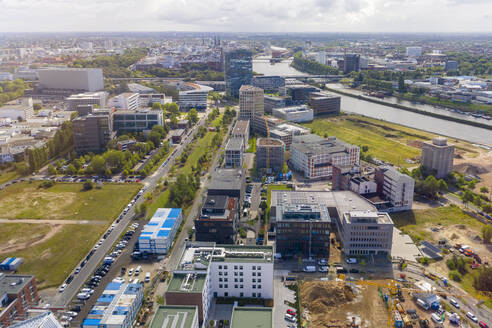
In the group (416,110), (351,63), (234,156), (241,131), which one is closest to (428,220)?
(234,156)

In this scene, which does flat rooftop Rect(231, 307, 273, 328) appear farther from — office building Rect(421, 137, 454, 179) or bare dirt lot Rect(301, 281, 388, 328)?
office building Rect(421, 137, 454, 179)

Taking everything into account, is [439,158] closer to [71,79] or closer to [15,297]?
[15,297]

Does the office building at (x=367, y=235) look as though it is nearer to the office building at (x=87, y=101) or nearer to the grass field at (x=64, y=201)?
the grass field at (x=64, y=201)

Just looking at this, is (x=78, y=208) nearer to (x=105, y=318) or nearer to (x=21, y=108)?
(x=105, y=318)

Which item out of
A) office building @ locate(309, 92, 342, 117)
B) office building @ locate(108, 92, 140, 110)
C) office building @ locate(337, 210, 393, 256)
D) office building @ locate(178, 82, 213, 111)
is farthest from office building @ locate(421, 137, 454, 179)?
office building @ locate(108, 92, 140, 110)

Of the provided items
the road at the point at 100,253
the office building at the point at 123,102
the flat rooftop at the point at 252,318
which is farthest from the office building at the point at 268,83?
the flat rooftop at the point at 252,318

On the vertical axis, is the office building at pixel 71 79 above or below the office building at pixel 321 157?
above
